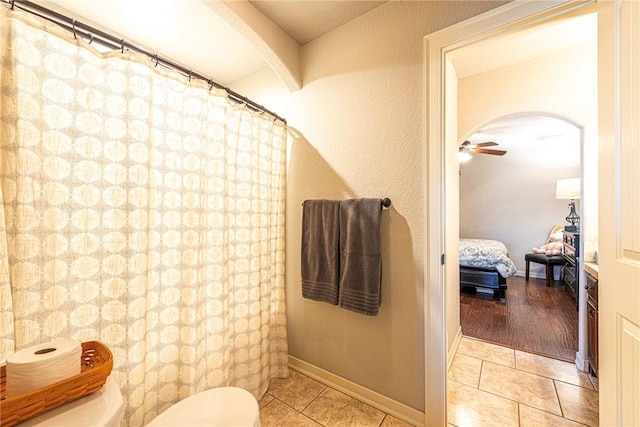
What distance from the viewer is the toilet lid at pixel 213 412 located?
1.01m

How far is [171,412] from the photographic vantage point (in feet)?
3.49

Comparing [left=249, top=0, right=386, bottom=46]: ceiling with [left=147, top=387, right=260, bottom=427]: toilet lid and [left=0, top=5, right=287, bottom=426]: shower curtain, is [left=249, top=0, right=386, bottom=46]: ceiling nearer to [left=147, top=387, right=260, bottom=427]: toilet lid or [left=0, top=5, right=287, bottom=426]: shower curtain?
[left=0, top=5, right=287, bottom=426]: shower curtain

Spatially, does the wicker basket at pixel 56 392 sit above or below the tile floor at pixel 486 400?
above

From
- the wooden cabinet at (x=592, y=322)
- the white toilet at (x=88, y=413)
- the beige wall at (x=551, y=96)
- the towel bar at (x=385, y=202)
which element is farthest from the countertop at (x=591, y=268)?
the white toilet at (x=88, y=413)

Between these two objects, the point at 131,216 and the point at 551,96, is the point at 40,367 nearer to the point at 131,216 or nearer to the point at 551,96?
the point at 131,216

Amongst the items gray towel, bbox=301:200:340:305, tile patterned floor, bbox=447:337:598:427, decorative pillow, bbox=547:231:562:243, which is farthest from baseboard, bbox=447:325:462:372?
decorative pillow, bbox=547:231:562:243

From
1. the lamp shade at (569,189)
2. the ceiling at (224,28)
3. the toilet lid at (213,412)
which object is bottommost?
the toilet lid at (213,412)

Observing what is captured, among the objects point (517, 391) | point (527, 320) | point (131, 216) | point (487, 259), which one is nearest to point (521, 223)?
point (487, 259)

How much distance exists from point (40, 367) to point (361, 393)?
1643 mm

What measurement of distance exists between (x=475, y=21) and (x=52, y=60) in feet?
6.25

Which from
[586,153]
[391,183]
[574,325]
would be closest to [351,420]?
[391,183]

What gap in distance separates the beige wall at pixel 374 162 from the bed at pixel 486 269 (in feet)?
8.77

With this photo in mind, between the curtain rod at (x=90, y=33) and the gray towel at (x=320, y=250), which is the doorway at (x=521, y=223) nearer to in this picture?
the gray towel at (x=320, y=250)

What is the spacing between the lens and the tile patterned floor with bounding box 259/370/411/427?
4.88 feet
